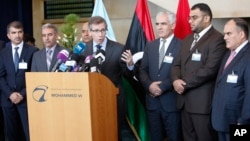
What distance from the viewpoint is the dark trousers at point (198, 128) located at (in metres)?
3.20

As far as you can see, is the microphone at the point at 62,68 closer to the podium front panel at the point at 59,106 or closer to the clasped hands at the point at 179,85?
the podium front panel at the point at 59,106

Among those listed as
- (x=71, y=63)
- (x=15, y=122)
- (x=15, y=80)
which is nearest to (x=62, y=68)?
(x=71, y=63)

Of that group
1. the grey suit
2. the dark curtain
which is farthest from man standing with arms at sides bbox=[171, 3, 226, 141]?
the dark curtain

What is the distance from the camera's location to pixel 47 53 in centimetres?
369

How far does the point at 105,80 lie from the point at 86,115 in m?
0.31

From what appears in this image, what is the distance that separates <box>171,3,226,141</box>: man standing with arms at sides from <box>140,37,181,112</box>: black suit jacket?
0.41ft

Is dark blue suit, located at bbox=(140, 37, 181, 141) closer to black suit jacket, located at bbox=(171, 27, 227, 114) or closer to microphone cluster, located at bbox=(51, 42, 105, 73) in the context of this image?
black suit jacket, located at bbox=(171, 27, 227, 114)

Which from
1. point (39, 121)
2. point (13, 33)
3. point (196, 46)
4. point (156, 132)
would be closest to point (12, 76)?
point (13, 33)

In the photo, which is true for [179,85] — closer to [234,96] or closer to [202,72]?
[202,72]

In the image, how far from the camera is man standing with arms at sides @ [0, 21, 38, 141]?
3.90 m

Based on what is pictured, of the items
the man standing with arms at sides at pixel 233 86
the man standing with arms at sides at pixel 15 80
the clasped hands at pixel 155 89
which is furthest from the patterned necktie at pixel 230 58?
the man standing with arms at sides at pixel 15 80

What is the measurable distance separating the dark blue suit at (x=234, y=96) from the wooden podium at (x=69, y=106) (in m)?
0.84

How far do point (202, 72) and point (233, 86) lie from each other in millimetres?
339

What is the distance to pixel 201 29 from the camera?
327cm
